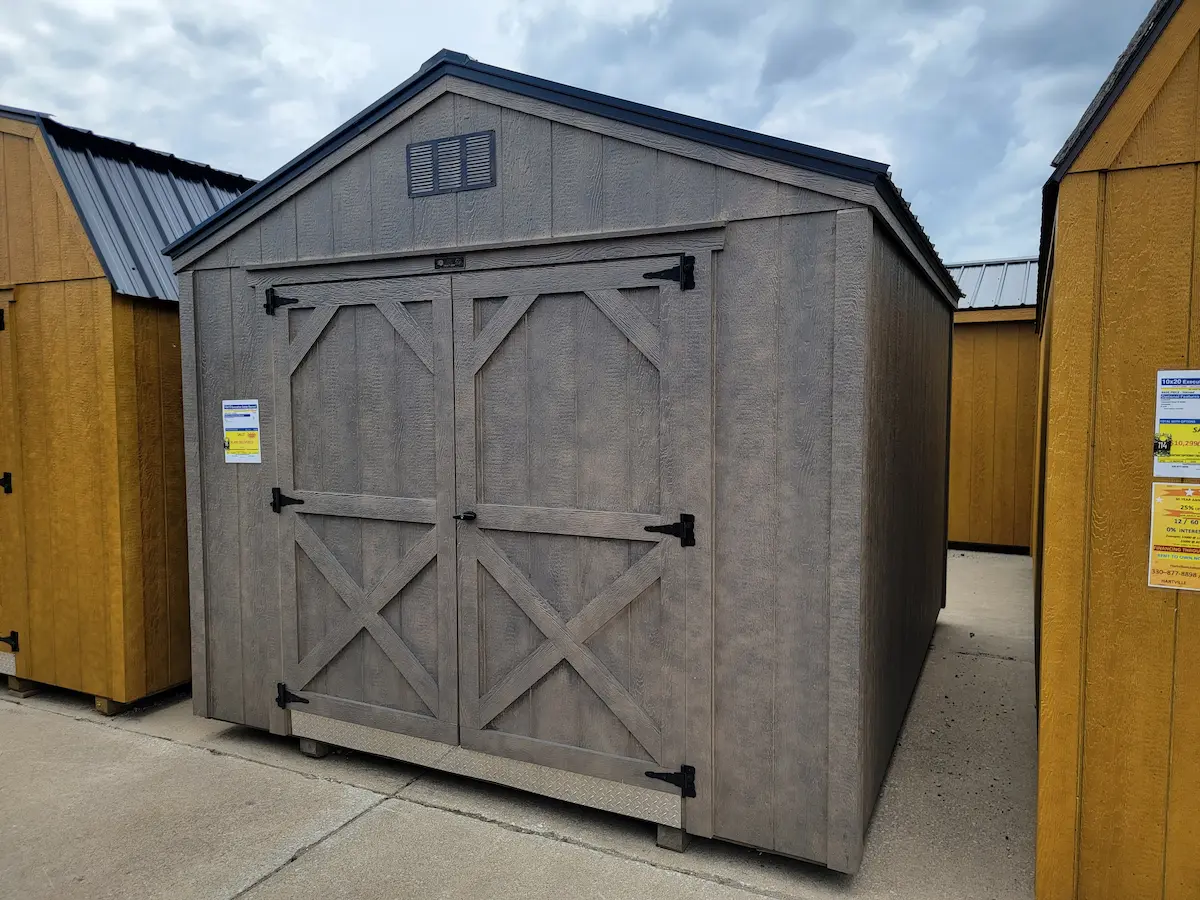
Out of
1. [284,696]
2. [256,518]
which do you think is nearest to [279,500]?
[256,518]

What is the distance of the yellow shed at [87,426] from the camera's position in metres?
3.96

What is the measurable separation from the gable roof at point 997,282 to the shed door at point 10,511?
8238 millimetres

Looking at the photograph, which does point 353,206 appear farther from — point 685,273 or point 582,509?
point 582,509

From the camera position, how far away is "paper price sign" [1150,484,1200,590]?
2111mm

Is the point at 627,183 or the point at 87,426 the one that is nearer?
the point at 627,183

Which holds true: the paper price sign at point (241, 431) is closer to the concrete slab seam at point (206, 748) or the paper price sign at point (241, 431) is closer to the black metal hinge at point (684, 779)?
the concrete slab seam at point (206, 748)

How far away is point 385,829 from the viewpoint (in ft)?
9.66

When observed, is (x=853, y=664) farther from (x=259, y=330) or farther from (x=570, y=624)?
(x=259, y=330)

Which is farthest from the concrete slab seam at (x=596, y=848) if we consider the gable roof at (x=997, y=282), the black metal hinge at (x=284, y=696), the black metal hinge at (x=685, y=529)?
the gable roof at (x=997, y=282)

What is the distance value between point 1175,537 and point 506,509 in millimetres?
2204

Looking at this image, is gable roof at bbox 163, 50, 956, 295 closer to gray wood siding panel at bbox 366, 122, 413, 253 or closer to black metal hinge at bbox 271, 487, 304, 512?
gray wood siding panel at bbox 366, 122, 413, 253

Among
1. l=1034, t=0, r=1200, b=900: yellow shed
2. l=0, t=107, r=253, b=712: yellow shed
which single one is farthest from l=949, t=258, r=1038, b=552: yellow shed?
l=0, t=107, r=253, b=712: yellow shed

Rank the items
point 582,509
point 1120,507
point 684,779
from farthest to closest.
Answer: point 582,509
point 684,779
point 1120,507

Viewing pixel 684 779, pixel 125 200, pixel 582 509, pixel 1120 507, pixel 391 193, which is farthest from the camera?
pixel 125 200
